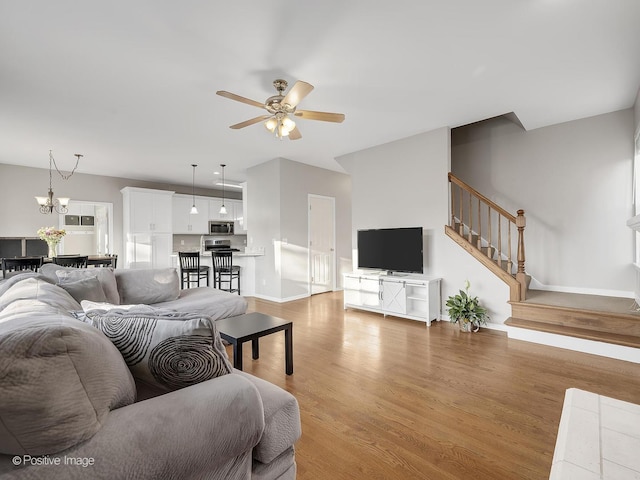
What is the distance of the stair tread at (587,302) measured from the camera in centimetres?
324

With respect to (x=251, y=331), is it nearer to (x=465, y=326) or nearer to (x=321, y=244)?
(x=465, y=326)

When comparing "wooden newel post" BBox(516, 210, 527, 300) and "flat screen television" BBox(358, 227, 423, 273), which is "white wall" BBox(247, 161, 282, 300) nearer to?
"flat screen television" BBox(358, 227, 423, 273)

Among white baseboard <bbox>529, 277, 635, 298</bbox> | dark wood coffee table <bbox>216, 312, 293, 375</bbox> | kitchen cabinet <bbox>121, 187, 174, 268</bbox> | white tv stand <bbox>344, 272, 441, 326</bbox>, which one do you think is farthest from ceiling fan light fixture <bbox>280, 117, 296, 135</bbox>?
kitchen cabinet <bbox>121, 187, 174, 268</bbox>

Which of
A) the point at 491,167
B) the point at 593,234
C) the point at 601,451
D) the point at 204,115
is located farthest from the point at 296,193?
the point at 601,451

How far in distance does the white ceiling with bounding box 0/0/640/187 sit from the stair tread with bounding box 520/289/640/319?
2.33 meters

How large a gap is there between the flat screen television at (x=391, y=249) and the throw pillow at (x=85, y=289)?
3.46 meters

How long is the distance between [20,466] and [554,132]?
570cm

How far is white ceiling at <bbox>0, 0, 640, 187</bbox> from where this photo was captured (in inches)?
81.7

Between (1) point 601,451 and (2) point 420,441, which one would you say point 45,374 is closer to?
(2) point 420,441

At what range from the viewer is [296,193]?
5.96 m

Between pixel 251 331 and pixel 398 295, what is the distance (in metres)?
2.53

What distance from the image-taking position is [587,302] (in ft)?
11.7

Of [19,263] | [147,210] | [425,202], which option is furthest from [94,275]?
[147,210]

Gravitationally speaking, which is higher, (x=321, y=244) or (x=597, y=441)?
(x=321, y=244)
